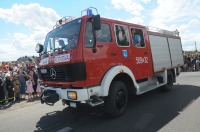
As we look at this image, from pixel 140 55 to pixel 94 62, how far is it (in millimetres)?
2259

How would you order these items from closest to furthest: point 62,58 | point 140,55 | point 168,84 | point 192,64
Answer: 1. point 62,58
2. point 140,55
3. point 168,84
4. point 192,64

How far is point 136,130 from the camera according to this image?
473 cm

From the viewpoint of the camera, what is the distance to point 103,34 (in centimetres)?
555

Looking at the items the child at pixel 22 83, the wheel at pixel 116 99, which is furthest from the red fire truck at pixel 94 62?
the child at pixel 22 83

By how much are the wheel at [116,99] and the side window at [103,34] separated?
123cm

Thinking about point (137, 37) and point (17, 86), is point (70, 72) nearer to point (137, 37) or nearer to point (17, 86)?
point (137, 37)

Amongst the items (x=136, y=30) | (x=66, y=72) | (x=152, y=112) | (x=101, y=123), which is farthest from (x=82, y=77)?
(x=136, y=30)

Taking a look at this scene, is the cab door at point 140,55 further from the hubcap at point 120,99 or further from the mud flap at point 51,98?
the mud flap at point 51,98

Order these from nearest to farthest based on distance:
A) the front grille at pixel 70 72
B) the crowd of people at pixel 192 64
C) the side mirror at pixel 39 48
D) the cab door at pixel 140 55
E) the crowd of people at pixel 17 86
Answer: the front grille at pixel 70 72 → the side mirror at pixel 39 48 → the cab door at pixel 140 55 → the crowd of people at pixel 17 86 → the crowd of people at pixel 192 64

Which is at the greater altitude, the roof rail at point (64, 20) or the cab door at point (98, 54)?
the roof rail at point (64, 20)

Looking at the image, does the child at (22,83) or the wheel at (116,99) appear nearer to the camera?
the wheel at (116,99)

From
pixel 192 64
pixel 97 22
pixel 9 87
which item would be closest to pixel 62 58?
pixel 97 22

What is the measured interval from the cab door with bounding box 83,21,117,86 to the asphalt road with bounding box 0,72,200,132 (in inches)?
46.8

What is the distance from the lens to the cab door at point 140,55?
6.60m
